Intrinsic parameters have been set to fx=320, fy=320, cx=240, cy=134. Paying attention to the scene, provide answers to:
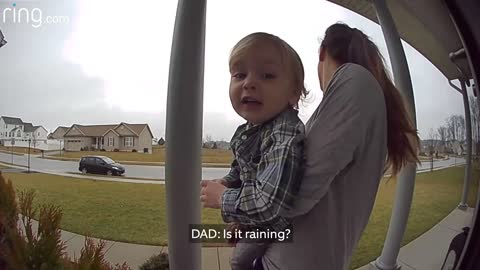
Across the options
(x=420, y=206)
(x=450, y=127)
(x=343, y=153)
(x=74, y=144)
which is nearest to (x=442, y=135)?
(x=450, y=127)

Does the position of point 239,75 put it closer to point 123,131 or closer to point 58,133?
point 123,131

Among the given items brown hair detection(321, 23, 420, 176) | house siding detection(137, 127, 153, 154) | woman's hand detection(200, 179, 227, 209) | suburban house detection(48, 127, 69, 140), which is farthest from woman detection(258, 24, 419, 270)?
suburban house detection(48, 127, 69, 140)

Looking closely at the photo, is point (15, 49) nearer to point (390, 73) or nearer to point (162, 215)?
point (162, 215)

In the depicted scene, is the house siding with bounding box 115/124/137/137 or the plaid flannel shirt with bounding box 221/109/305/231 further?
the house siding with bounding box 115/124/137/137

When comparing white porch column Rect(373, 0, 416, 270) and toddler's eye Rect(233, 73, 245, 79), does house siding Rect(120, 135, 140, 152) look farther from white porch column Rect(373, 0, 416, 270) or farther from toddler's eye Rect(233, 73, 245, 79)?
white porch column Rect(373, 0, 416, 270)

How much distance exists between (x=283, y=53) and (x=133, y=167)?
0.28 m

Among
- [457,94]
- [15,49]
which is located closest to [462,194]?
[457,94]

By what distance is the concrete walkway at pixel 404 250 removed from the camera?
1.65 feet

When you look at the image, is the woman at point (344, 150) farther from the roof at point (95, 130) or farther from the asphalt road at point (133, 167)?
the roof at point (95, 130)

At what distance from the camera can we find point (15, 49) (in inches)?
20.7

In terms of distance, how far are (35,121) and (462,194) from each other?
0.71m

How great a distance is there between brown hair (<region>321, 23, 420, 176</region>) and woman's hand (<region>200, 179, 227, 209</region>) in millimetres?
250

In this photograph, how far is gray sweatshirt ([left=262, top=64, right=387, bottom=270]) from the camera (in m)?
0.41

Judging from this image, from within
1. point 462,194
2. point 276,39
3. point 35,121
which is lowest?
point 462,194
